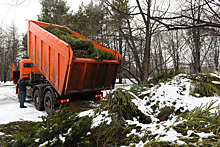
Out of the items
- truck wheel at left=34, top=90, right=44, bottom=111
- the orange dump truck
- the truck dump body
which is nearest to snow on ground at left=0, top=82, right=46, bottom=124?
truck wheel at left=34, top=90, right=44, bottom=111

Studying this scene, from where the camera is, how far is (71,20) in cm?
1490

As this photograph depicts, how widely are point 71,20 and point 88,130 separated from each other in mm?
15505

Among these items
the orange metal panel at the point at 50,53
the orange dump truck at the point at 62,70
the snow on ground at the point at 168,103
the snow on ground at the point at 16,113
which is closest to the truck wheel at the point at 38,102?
the orange dump truck at the point at 62,70

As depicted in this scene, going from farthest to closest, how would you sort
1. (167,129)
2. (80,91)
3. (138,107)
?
1. (80,91)
2. (138,107)
3. (167,129)

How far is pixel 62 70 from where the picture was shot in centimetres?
450

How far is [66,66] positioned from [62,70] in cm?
32

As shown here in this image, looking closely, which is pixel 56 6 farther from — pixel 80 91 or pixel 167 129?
pixel 167 129

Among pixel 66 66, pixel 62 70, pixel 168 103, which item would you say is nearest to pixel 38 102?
pixel 62 70

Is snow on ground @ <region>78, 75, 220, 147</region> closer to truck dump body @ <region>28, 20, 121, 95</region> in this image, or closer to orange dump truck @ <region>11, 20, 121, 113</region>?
orange dump truck @ <region>11, 20, 121, 113</region>

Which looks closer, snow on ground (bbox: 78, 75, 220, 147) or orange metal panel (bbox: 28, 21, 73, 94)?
snow on ground (bbox: 78, 75, 220, 147)

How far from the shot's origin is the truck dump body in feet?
14.4

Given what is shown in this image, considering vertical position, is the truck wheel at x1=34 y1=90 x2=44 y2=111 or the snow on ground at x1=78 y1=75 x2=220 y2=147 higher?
the snow on ground at x1=78 y1=75 x2=220 y2=147

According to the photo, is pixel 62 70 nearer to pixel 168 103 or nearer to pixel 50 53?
pixel 50 53

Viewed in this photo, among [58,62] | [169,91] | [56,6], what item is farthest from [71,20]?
[169,91]
